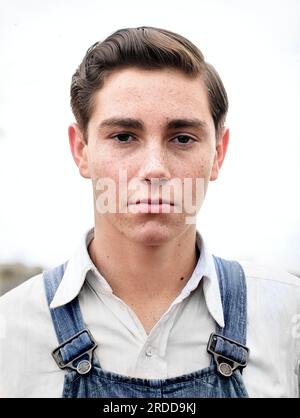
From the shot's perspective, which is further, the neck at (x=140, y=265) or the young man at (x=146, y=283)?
the neck at (x=140, y=265)

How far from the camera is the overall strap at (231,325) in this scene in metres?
1.40

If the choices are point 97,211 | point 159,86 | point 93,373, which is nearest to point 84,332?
point 93,373

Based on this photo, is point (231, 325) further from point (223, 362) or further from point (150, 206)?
point (150, 206)

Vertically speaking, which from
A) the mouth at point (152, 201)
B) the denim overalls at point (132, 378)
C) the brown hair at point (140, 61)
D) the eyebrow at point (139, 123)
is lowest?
the denim overalls at point (132, 378)

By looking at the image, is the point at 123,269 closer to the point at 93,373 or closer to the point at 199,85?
the point at 93,373

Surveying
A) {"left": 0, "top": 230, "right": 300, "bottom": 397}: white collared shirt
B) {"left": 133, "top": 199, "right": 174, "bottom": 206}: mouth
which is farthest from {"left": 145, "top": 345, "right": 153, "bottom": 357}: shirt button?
{"left": 133, "top": 199, "right": 174, "bottom": 206}: mouth

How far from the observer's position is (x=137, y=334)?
141 cm

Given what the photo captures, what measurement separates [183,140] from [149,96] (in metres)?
0.15

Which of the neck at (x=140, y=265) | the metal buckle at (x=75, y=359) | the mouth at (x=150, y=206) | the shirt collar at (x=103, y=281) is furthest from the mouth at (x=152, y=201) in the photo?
the metal buckle at (x=75, y=359)

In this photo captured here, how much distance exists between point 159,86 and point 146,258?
1.54 ft

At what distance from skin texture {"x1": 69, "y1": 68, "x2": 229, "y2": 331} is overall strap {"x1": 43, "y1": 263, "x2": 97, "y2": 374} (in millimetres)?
142

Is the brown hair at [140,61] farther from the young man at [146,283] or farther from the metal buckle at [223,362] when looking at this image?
the metal buckle at [223,362]

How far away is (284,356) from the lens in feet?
4.87

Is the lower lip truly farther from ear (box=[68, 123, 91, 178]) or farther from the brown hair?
the brown hair
